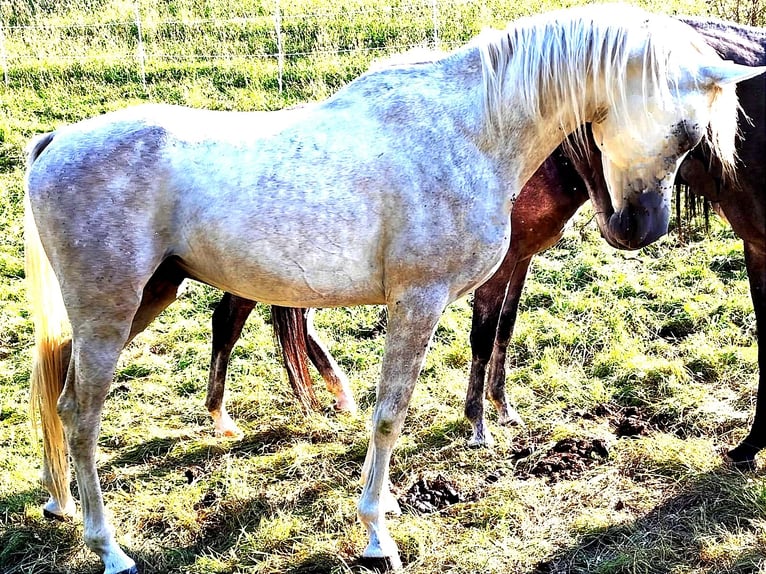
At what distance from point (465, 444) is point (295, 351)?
3.64 ft

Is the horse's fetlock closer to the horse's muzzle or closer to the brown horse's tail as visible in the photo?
the horse's muzzle

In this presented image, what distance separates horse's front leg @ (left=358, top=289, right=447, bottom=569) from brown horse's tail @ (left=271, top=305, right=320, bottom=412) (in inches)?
47.5

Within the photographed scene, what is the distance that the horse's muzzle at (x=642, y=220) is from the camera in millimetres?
2928

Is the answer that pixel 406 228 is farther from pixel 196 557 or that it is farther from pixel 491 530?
pixel 196 557

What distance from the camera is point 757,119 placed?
145 inches

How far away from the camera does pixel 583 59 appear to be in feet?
9.43

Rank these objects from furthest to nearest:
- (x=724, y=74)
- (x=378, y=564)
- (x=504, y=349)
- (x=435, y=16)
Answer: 1. (x=435, y=16)
2. (x=504, y=349)
3. (x=378, y=564)
4. (x=724, y=74)

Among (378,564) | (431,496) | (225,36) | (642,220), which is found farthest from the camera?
(225,36)

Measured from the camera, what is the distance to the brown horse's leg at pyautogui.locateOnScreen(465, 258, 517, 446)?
14.0ft

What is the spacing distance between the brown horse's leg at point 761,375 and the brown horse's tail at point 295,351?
230 cm

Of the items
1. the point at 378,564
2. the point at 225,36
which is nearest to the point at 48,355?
the point at 378,564

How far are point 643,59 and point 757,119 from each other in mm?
1254

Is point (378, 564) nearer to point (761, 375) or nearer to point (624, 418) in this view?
point (624, 418)

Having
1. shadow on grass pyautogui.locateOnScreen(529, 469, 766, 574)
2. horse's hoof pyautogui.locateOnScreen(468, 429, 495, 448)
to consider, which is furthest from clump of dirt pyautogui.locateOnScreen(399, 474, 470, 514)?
shadow on grass pyautogui.locateOnScreen(529, 469, 766, 574)
